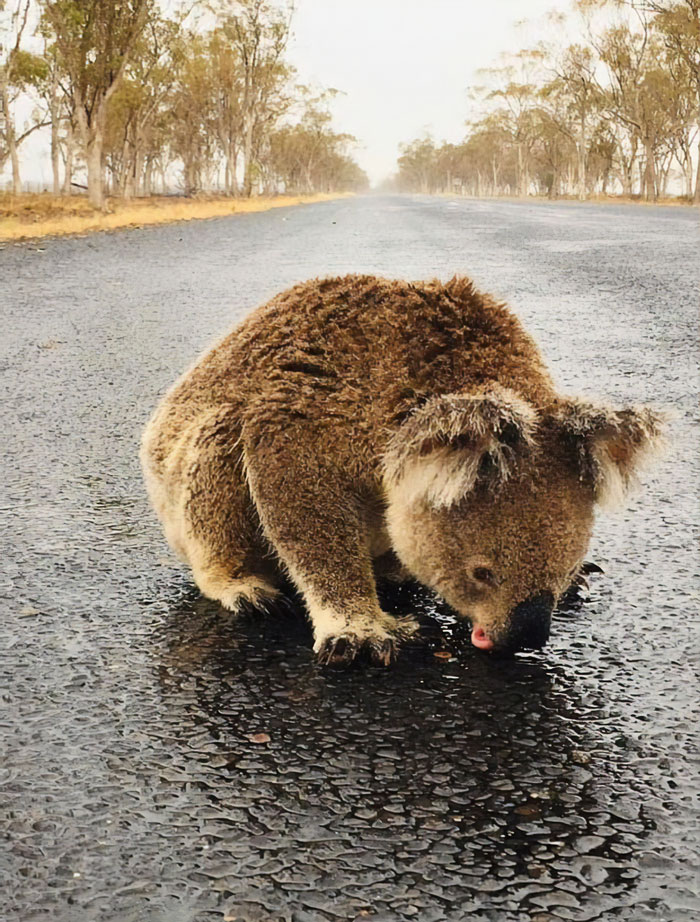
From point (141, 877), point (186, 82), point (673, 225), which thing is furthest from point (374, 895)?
point (186, 82)

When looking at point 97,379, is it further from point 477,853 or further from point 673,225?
point 673,225

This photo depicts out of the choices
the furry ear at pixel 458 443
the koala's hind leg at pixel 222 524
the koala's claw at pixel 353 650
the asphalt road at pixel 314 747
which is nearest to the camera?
the asphalt road at pixel 314 747

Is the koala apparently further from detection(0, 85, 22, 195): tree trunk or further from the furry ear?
detection(0, 85, 22, 195): tree trunk

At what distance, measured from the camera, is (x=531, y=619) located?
6.98 feet

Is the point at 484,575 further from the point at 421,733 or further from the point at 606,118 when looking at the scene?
the point at 606,118

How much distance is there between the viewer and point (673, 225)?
20.1 m

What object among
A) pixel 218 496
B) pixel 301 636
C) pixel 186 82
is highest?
pixel 186 82

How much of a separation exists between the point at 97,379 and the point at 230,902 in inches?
189

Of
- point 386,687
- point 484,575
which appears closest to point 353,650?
point 386,687

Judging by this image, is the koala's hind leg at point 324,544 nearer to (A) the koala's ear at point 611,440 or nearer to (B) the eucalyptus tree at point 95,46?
(A) the koala's ear at point 611,440

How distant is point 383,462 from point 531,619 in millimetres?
472

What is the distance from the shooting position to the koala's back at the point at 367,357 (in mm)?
2385

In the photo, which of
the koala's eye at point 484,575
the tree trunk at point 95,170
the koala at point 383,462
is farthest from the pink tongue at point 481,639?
the tree trunk at point 95,170

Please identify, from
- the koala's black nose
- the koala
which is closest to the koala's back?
the koala
